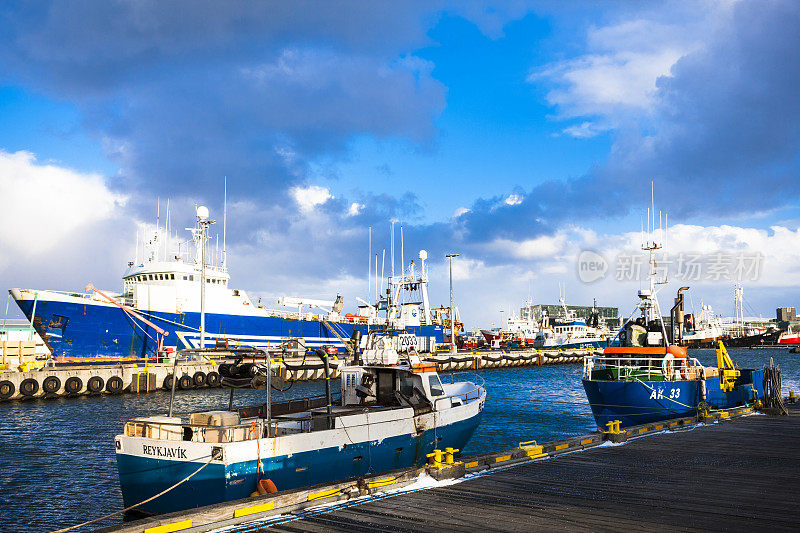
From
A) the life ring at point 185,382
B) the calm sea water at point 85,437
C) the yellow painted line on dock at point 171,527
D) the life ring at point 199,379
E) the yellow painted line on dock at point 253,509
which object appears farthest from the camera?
the life ring at point 199,379

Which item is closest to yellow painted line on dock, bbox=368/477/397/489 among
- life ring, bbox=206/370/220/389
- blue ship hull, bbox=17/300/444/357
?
life ring, bbox=206/370/220/389

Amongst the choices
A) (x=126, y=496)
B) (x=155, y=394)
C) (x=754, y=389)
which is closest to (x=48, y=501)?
(x=126, y=496)

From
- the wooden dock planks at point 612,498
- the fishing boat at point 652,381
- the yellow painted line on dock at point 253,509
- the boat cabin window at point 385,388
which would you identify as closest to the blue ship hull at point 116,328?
the fishing boat at point 652,381

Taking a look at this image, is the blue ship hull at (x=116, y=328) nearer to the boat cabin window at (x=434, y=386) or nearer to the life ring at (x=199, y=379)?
the life ring at (x=199, y=379)

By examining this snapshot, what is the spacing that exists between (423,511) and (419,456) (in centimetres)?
978

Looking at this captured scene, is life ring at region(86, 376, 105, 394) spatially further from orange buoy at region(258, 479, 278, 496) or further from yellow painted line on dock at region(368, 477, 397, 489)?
yellow painted line on dock at region(368, 477, 397, 489)

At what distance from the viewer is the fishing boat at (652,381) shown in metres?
26.9

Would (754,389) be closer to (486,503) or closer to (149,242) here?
(486,503)

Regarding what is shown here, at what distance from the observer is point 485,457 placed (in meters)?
14.1

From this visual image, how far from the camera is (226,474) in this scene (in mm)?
13422

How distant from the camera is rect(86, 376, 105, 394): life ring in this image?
43812 millimetres

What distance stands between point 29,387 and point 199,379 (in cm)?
1311

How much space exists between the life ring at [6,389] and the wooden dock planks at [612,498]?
3971cm

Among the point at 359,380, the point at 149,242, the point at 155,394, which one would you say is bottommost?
the point at 155,394
